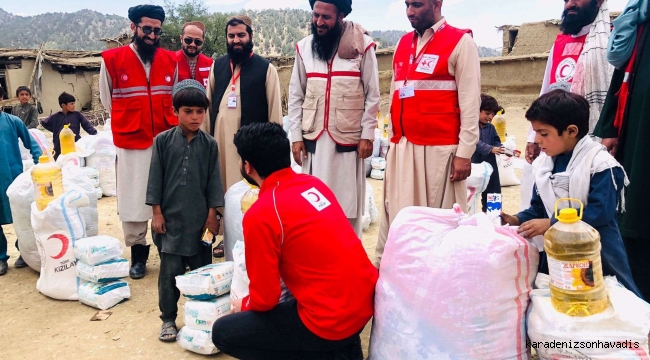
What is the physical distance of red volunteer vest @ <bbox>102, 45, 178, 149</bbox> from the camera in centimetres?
416

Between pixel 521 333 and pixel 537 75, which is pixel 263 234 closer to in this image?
pixel 521 333

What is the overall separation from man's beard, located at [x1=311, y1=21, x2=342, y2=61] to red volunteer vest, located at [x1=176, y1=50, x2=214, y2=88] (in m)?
1.12

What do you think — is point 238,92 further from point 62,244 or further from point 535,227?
point 535,227

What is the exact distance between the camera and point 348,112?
3727 mm

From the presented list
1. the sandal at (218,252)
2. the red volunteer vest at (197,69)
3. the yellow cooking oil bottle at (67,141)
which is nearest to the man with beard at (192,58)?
the red volunteer vest at (197,69)

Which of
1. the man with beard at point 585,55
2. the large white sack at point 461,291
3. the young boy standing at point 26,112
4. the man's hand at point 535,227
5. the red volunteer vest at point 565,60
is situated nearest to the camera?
the large white sack at point 461,291

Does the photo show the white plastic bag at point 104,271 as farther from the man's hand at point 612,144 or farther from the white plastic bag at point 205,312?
the man's hand at point 612,144

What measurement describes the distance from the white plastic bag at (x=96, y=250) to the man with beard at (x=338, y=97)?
147 centimetres

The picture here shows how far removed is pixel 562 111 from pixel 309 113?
6.28 ft

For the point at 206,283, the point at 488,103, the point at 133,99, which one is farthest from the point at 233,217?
the point at 488,103

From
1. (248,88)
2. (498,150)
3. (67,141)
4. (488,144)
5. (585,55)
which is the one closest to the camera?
(585,55)

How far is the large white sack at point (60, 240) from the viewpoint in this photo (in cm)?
376

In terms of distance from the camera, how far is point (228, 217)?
373cm

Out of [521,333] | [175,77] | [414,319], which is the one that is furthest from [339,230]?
[175,77]
